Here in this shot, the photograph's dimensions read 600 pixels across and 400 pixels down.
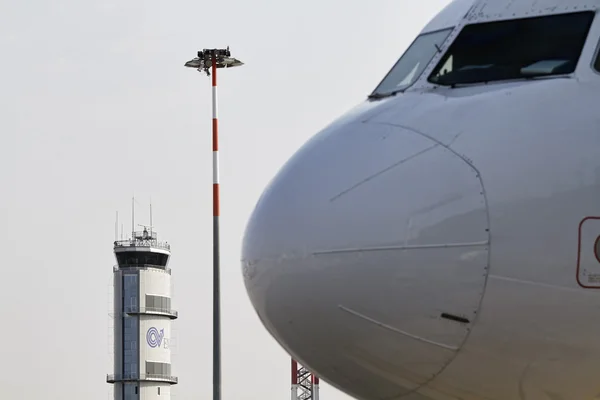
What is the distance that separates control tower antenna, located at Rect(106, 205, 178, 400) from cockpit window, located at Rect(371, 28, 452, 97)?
103m

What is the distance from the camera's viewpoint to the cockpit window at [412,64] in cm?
1434

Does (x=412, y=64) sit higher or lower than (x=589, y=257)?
higher

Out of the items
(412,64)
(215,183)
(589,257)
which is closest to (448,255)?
(589,257)

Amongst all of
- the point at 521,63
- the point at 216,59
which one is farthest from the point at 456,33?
the point at 216,59

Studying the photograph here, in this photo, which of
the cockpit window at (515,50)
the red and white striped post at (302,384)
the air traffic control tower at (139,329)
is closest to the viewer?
the cockpit window at (515,50)

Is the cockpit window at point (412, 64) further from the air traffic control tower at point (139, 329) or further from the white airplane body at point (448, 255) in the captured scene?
the air traffic control tower at point (139, 329)

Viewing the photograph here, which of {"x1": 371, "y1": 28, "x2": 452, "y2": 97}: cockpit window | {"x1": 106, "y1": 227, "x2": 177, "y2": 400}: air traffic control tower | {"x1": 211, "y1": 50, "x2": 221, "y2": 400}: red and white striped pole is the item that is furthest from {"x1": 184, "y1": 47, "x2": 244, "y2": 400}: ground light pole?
{"x1": 106, "y1": 227, "x2": 177, "y2": 400}: air traffic control tower

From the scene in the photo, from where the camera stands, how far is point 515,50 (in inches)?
544

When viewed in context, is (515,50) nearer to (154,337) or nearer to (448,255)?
(448,255)

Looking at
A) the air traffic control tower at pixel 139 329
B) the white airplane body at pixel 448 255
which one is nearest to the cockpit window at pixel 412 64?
the white airplane body at pixel 448 255

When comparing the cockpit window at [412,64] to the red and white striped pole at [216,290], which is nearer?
the cockpit window at [412,64]

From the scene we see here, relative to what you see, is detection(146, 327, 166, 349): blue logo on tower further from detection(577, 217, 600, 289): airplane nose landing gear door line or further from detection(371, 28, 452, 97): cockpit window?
detection(577, 217, 600, 289): airplane nose landing gear door line

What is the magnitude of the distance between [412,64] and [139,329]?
104m

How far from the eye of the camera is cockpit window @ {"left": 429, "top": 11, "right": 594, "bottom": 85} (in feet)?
44.5
